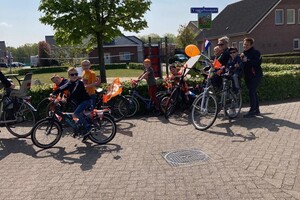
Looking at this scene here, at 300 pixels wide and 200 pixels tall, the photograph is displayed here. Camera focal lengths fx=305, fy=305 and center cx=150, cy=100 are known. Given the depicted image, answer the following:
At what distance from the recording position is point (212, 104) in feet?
20.5

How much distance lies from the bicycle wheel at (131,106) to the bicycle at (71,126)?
1.90m

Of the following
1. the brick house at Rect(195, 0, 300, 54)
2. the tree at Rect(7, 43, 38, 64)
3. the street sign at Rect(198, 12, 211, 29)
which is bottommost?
the street sign at Rect(198, 12, 211, 29)

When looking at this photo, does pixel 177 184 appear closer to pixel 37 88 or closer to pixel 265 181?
pixel 265 181

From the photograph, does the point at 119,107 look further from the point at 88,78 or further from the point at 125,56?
the point at 125,56

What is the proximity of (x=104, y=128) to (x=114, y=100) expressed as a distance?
6.45 feet

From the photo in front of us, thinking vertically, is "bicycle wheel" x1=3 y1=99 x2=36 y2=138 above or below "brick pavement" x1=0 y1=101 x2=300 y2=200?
above

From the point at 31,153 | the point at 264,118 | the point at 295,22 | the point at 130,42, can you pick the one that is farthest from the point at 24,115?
the point at 130,42

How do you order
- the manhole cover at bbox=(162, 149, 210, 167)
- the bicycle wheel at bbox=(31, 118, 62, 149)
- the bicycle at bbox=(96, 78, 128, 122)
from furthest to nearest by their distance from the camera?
1. the bicycle at bbox=(96, 78, 128, 122)
2. the bicycle wheel at bbox=(31, 118, 62, 149)
3. the manhole cover at bbox=(162, 149, 210, 167)

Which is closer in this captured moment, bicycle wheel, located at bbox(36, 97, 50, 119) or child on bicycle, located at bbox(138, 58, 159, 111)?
bicycle wheel, located at bbox(36, 97, 50, 119)

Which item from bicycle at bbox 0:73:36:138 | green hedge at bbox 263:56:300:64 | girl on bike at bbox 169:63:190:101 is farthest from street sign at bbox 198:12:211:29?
green hedge at bbox 263:56:300:64

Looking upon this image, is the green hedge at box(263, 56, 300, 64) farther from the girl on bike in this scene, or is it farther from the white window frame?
the white window frame

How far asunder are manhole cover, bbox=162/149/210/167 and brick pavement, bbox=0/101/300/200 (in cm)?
10

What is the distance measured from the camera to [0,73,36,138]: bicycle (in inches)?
253

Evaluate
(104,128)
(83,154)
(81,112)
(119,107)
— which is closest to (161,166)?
(83,154)
